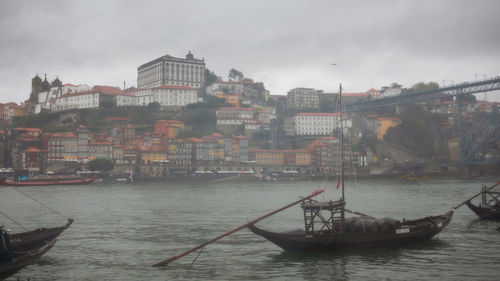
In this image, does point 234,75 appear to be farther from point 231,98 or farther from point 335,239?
point 335,239

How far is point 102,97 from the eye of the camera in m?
101

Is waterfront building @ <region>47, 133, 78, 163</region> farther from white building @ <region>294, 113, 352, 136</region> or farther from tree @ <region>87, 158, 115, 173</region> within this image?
white building @ <region>294, 113, 352, 136</region>

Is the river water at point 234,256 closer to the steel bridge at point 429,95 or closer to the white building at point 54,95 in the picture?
the steel bridge at point 429,95

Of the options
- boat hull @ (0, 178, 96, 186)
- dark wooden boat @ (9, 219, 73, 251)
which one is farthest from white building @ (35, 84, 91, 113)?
dark wooden boat @ (9, 219, 73, 251)

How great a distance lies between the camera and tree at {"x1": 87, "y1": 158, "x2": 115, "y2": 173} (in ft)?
262

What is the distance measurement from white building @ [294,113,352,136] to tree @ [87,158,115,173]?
4329 centimetres

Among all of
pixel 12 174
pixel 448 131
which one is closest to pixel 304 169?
pixel 448 131

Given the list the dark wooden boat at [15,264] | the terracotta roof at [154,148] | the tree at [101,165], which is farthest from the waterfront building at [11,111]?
the dark wooden boat at [15,264]

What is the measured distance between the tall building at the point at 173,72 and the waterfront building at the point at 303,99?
22.3m

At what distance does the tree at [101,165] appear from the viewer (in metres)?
79.8

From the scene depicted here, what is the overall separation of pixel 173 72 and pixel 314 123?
33.1 meters

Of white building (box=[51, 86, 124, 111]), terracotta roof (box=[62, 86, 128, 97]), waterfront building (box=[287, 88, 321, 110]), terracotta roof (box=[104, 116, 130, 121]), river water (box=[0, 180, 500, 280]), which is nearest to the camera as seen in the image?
river water (box=[0, 180, 500, 280])

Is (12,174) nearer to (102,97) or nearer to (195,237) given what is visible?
(102,97)

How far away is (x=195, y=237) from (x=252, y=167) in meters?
72.2
